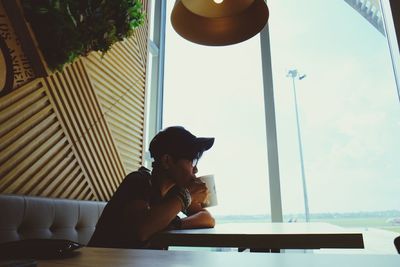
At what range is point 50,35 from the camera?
1790 mm

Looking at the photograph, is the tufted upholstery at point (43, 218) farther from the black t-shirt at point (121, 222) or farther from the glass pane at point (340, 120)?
the glass pane at point (340, 120)

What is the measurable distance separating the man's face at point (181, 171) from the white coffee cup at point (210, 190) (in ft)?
1.05

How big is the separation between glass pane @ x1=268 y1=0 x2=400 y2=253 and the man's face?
184 cm

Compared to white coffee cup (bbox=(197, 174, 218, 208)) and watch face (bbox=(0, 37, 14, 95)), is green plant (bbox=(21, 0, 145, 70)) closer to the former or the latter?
watch face (bbox=(0, 37, 14, 95))

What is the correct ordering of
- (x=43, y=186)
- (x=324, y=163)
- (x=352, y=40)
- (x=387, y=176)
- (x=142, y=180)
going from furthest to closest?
1. (x=352, y=40)
2. (x=324, y=163)
3. (x=387, y=176)
4. (x=43, y=186)
5. (x=142, y=180)

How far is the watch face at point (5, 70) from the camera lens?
1628 millimetres

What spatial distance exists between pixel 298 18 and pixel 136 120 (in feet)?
7.71

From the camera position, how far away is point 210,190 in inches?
77.1

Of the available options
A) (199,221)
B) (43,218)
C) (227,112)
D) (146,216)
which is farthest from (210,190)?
(227,112)

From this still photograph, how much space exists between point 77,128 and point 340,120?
2.53 m

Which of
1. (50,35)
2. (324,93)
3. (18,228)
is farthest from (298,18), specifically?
(18,228)

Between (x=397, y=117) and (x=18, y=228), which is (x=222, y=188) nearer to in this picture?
(x=397, y=117)

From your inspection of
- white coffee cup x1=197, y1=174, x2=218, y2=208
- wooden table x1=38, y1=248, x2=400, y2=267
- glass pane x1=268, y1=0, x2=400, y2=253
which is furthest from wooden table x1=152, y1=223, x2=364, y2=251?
glass pane x1=268, y1=0, x2=400, y2=253

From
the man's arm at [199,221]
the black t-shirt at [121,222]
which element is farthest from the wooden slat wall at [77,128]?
the man's arm at [199,221]
